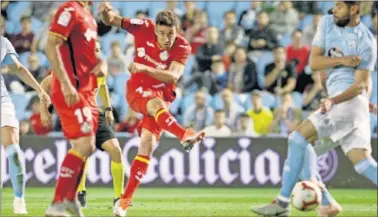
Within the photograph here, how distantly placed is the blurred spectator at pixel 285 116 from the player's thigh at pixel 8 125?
7.35m

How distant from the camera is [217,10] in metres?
20.5

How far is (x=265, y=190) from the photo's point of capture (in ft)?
51.1

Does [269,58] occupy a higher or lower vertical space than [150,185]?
higher

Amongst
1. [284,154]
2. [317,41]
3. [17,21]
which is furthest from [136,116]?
[317,41]

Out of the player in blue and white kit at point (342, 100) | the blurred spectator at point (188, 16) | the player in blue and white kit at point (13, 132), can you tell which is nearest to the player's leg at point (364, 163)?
the player in blue and white kit at point (342, 100)

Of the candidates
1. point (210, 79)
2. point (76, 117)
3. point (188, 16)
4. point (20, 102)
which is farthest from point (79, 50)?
point (188, 16)

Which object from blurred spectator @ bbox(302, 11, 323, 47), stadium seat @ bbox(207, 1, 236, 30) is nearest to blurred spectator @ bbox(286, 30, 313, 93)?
blurred spectator @ bbox(302, 11, 323, 47)

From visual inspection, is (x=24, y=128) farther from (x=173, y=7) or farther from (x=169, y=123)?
(x=169, y=123)

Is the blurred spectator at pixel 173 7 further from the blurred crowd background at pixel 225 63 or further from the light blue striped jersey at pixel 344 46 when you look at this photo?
the light blue striped jersey at pixel 344 46

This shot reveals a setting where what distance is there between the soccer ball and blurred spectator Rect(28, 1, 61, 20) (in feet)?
38.2

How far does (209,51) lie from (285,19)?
6.65 feet

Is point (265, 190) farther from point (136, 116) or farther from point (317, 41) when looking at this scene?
point (317, 41)

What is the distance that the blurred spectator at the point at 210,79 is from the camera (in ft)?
60.1

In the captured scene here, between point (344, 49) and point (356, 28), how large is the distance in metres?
0.22
